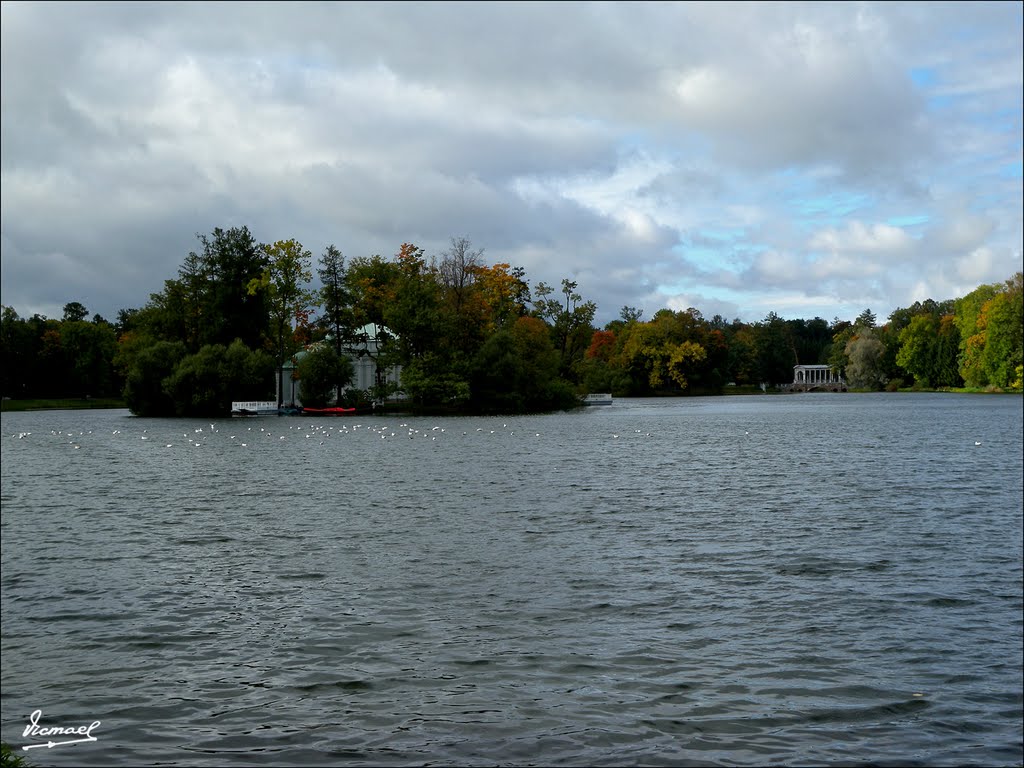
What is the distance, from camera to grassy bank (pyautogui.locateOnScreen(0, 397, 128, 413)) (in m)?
90.4

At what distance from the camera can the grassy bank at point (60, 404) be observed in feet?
297

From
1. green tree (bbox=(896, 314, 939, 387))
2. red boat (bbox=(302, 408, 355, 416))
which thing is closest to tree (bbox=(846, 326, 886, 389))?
green tree (bbox=(896, 314, 939, 387))

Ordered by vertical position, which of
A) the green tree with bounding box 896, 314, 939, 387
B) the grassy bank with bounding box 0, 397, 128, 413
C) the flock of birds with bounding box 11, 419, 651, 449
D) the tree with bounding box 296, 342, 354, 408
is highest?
the green tree with bounding box 896, 314, 939, 387

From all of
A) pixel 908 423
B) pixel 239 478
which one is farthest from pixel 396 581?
pixel 908 423

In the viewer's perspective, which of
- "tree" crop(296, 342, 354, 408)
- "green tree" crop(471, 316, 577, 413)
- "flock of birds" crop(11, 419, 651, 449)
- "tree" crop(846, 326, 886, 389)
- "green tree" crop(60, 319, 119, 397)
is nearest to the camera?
"flock of birds" crop(11, 419, 651, 449)

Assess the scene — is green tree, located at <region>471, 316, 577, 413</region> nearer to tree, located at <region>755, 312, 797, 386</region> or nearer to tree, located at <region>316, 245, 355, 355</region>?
tree, located at <region>316, 245, 355, 355</region>

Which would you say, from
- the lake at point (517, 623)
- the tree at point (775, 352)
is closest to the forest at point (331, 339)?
the lake at point (517, 623)

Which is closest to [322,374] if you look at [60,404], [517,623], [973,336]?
[60,404]

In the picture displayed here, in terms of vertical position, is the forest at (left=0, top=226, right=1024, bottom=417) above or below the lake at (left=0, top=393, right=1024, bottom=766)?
above

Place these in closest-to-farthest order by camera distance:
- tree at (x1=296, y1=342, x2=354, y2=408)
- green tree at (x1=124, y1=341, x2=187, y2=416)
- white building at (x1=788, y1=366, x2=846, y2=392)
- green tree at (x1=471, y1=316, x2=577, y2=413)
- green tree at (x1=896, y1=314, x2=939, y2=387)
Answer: green tree at (x1=124, y1=341, x2=187, y2=416), tree at (x1=296, y1=342, x2=354, y2=408), green tree at (x1=471, y1=316, x2=577, y2=413), green tree at (x1=896, y1=314, x2=939, y2=387), white building at (x1=788, y1=366, x2=846, y2=392)

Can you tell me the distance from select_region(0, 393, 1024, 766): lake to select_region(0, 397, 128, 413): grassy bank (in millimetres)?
73862

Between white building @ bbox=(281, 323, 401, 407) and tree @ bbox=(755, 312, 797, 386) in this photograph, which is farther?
tree @ bbox=(755, 312, 797, 386)

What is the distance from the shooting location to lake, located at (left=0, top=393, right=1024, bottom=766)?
8219 mm

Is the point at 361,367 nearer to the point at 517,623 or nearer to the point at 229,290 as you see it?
the point at 229,290
